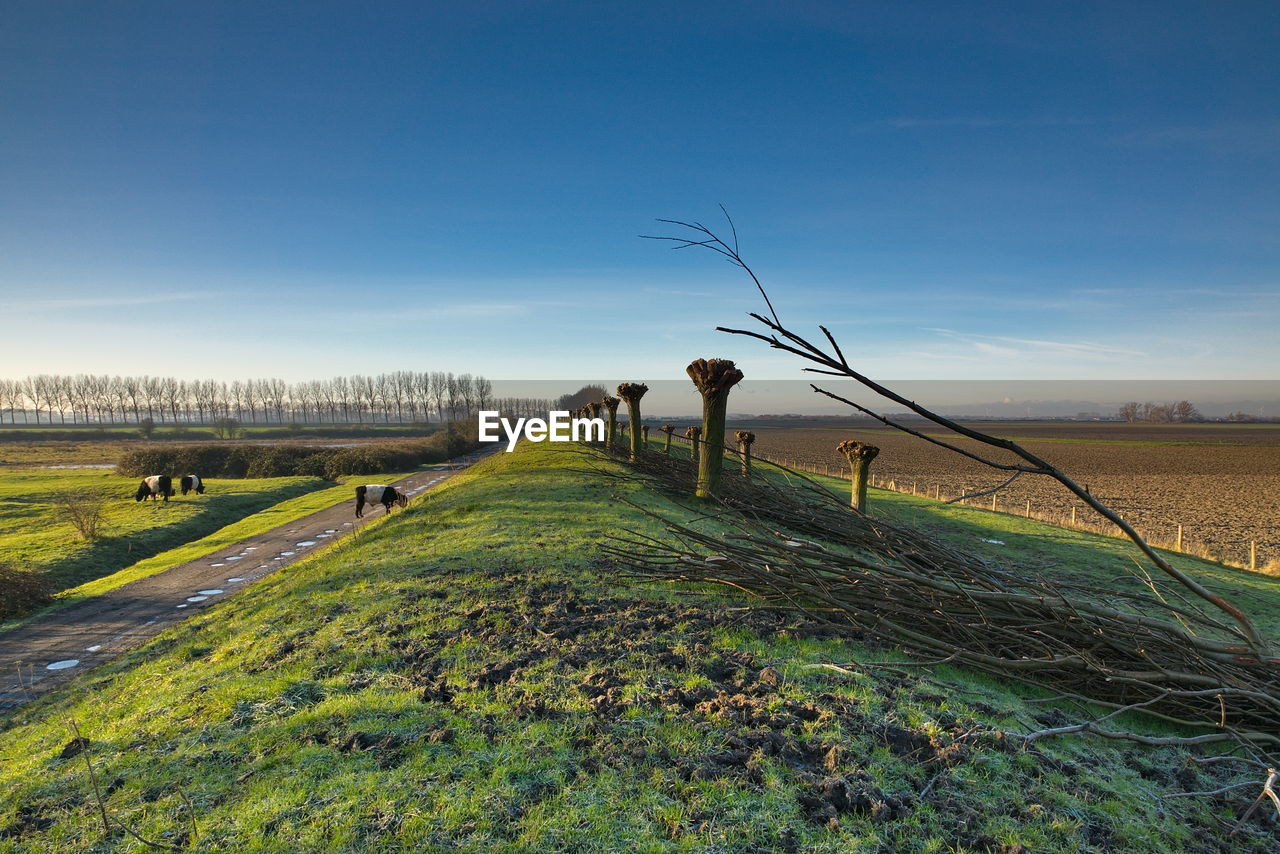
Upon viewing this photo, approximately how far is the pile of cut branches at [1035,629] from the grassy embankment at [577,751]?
1.06ft

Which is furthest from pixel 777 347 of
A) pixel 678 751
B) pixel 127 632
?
pixel 127 632

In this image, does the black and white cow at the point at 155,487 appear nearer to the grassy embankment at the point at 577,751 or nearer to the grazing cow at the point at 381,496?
the grazing cow at the point at 381,496

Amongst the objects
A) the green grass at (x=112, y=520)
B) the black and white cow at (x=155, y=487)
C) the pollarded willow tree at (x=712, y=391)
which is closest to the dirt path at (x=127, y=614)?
the green grass at (x=112, y=520)

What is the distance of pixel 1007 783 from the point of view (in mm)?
3176

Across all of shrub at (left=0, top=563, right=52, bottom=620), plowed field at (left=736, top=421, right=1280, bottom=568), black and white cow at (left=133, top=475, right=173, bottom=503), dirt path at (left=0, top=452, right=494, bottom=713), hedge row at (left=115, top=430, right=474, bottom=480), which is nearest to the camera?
dirt path at (left=0, top=452, right=494, bottom=713)

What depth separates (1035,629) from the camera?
163 inches

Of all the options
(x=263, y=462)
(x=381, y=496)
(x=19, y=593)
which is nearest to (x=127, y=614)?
(x=19, y=593)

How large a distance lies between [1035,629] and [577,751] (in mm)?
3405

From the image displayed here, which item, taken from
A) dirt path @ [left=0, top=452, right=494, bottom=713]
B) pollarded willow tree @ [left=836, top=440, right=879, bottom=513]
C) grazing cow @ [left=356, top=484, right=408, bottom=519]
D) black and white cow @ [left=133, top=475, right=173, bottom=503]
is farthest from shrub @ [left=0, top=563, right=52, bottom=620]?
pollarded willow tree @ [left=836, top=440, right=879, bottom=513]

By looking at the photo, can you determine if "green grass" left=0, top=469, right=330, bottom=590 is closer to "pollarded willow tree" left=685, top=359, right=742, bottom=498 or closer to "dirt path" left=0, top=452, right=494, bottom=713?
"dirt path" left=0, top=452, right=494, bottom=713

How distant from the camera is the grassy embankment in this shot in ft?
9.48

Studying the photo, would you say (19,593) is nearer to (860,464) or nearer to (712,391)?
(712,391)

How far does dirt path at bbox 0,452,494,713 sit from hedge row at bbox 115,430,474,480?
75.7ft

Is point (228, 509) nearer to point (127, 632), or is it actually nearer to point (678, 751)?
point (127, 632)
